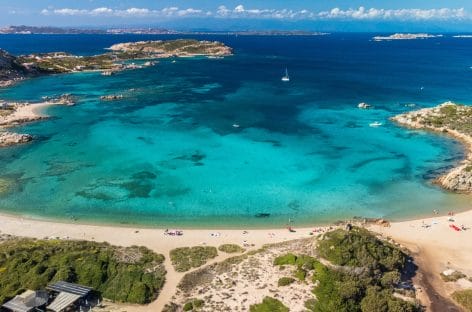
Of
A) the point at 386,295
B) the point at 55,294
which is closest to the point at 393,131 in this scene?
the point at 386,295

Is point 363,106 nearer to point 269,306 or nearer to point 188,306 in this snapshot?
point 269,306

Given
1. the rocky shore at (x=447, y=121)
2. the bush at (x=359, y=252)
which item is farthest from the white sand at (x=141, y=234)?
the rocky shore at (x=447, y=121)

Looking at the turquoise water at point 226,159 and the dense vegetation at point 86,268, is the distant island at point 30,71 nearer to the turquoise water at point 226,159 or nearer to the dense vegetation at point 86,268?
the turquoise water at point 226,159

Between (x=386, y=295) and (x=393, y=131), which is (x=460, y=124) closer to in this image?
(x=393, y=131)

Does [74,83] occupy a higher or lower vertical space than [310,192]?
higher

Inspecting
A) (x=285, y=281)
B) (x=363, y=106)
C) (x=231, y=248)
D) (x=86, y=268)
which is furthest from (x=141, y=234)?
(x=363, y=106)
